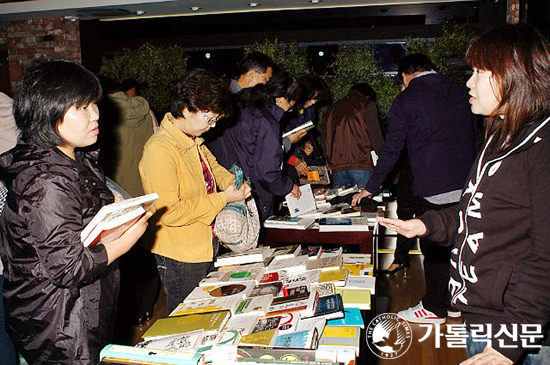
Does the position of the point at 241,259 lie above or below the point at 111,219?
below

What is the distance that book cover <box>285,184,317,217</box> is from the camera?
2906 mm

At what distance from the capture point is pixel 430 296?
9.64 feet

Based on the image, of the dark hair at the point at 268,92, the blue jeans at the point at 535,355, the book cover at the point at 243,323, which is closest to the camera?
the blue jeans at the point at 535,355

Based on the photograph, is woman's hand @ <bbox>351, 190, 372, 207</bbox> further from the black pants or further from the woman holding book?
the woman holding book

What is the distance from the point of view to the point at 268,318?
4.92 ft

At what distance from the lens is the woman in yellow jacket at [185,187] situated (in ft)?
6.23

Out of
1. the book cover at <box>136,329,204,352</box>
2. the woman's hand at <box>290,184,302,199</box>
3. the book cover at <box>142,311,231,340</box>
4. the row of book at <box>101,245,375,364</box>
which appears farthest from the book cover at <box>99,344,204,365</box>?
the woman's hand at <box>290,184,302,199</box>

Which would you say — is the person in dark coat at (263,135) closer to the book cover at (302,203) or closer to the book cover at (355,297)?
the book cover at (302,203)

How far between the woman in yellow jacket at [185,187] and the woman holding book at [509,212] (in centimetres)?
110

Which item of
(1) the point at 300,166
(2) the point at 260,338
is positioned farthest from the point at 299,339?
(1) the point at 300,166

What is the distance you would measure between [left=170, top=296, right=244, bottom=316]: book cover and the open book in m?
0.42

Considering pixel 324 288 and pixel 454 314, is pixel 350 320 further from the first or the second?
pixel 454 314

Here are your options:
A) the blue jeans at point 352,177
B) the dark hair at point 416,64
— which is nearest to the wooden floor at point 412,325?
the blue jeans at point 352,177

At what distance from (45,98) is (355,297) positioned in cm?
125
